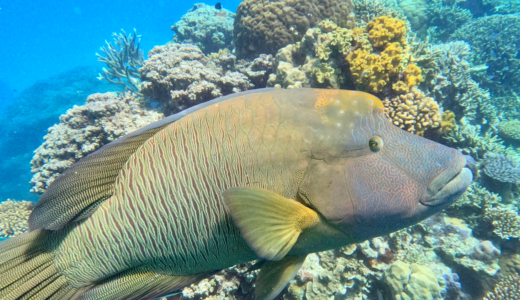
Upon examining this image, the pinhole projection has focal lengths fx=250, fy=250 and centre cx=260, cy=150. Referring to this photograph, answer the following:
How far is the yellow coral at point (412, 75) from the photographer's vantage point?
463cm

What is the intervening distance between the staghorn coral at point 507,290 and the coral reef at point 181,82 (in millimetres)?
6425

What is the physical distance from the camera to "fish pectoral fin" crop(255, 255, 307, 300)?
6.20 ft

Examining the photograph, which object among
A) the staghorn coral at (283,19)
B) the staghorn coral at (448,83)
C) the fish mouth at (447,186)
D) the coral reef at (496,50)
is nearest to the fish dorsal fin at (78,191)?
the fish mouth at (447,186)

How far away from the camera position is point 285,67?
528 cm

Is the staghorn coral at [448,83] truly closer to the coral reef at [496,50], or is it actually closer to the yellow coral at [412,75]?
the yellow coral at [412,75]

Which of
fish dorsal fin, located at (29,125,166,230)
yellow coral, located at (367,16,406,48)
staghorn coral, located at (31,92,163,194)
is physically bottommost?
fish dorsal fin, located at (29,125,166,230)

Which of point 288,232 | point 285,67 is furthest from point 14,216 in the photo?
point 288,232

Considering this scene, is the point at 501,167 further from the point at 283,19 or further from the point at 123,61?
the point at 123,61

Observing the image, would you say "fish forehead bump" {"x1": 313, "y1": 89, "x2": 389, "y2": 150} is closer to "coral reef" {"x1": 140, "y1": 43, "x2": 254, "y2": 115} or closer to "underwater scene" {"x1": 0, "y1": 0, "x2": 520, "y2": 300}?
"underwater scene" {"x1": 0, "y1": 0, "x2": 520, "y2": 300}

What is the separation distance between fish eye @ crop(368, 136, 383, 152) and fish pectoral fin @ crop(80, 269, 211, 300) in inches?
68.0

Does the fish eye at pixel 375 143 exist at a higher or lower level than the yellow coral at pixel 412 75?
lower

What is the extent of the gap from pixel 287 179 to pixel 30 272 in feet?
6.33

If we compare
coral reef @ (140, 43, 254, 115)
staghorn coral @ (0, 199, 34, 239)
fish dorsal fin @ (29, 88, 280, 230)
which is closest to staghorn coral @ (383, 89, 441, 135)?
coral reef @ (140, 43, 254, 115)

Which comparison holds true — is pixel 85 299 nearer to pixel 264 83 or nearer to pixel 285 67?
pixel 285 67
